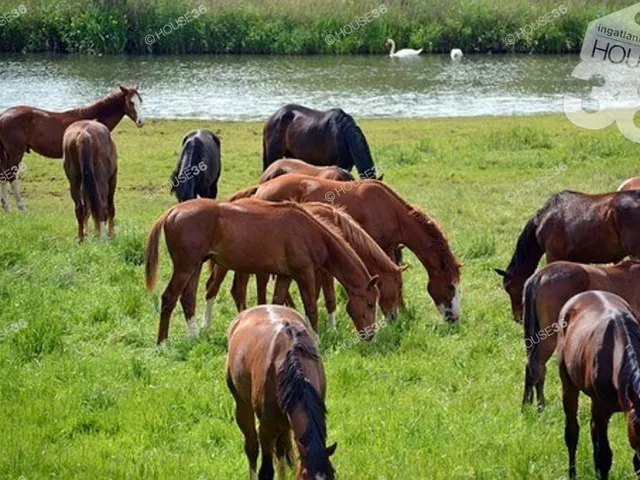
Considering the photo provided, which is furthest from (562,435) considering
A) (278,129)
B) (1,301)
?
(278,129)

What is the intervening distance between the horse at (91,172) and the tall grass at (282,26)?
20551mm

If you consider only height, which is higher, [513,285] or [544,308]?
[544,308]

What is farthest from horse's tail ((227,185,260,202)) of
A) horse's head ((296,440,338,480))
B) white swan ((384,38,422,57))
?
white swan ((384,38,422,57))

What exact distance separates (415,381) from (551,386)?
1.12m

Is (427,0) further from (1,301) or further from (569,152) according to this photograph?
(1,301)

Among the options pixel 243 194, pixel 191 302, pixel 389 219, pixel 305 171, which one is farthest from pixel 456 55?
pixel 191 302

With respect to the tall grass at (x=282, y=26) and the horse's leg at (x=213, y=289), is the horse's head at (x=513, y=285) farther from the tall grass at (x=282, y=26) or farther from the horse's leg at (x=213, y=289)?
the tall grass at (x=282, y=26)

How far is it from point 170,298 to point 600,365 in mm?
4638

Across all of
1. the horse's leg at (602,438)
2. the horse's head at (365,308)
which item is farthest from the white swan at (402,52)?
the horse's leg at (602,438)

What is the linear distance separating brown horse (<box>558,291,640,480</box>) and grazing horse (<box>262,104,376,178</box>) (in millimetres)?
7720

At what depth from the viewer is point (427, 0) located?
3706cm

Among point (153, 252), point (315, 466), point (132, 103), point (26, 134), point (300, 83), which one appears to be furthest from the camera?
point (300, 83)

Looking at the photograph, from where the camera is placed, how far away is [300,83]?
98.8 feet

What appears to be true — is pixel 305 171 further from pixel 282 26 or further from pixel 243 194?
pixel 282 26
